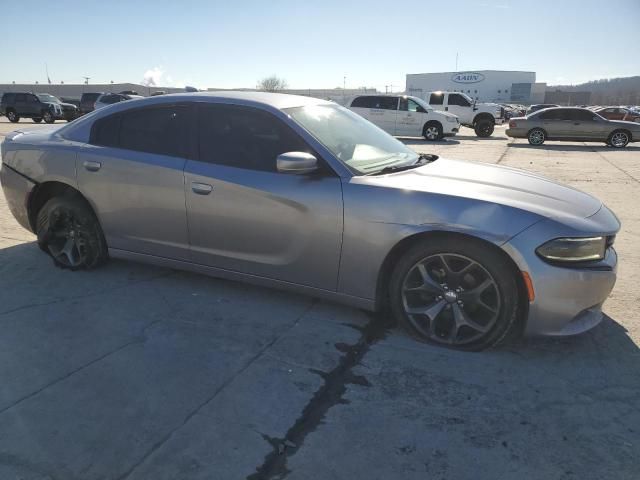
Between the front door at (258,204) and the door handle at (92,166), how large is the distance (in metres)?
0.91

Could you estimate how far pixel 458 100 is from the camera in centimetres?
2311

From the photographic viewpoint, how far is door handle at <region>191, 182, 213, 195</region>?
11.4ft

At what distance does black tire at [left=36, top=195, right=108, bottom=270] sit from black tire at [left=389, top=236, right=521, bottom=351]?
2.62m

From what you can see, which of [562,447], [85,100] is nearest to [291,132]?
[562,447]

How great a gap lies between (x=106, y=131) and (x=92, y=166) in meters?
0.32

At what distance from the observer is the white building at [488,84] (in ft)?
295

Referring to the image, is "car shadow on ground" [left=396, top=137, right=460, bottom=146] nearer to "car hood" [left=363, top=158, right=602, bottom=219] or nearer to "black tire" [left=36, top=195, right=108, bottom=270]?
"car hood" [left=363, top=158, right=602, bottom=219]

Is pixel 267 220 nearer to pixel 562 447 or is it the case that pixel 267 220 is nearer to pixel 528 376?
pixel 528 376

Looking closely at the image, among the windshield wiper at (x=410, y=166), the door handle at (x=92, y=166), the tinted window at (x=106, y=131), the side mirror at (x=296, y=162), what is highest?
the tinted window at (x=106, y=131)

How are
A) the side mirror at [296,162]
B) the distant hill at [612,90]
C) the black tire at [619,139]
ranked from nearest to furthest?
the side mirror at [296,162] → the black tire at [619,139] → the distant hill at [612,90]

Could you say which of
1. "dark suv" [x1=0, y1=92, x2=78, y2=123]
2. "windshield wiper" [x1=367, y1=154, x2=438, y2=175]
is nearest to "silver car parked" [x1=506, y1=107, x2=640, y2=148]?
"windshield wiper" [x1=367, y1=154, x2=438, y2=175]

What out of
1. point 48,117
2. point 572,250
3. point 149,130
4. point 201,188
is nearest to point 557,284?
point 572,250

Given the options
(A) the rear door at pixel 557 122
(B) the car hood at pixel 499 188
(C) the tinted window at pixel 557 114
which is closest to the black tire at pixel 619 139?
(A) the rear door at pixel 557 122

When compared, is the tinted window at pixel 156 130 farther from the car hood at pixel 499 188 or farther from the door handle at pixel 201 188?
the car hood at pixel 499 188
